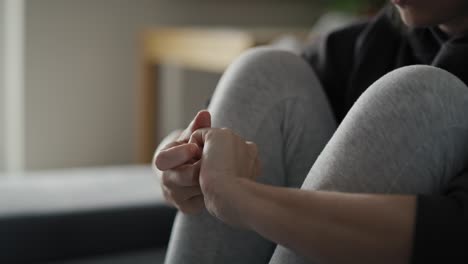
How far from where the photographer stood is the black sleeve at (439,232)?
558mm

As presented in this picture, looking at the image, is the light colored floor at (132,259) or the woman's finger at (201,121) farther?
the light colored floor at (132,259)

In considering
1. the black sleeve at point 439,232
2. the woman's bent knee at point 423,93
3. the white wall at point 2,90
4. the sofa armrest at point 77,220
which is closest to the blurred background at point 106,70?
the white wall at point 2,90

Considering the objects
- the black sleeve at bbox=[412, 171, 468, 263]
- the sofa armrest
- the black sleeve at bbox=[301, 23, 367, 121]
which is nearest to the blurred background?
the sofa armrest

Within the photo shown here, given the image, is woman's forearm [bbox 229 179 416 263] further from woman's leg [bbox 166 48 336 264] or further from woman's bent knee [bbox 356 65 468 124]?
woman's leg [bbox 166 48 336 264]

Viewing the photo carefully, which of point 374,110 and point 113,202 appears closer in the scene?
point 374,110

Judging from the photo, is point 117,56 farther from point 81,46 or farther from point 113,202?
point 113,202

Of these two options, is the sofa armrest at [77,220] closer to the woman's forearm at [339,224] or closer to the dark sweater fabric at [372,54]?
the dark sweater fabric at [372,54]

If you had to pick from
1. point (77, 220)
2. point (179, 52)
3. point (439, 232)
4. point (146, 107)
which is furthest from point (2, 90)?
point (439, 232)

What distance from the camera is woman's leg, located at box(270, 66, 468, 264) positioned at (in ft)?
2.04

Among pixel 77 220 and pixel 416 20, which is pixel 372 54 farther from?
pixel 77 220

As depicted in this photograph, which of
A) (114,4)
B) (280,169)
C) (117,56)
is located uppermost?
(280,169)

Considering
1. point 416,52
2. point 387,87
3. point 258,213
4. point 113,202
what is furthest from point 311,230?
point 113,202

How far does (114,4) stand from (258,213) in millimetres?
1926

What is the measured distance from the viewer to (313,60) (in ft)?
3.35
